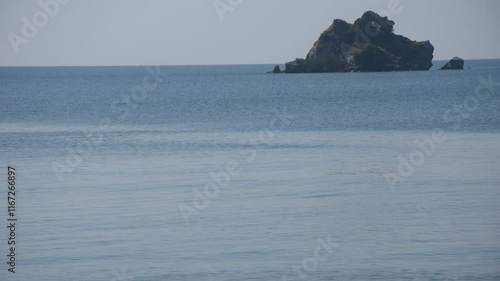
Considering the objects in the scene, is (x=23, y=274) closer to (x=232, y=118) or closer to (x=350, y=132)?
(x=350, y=132)

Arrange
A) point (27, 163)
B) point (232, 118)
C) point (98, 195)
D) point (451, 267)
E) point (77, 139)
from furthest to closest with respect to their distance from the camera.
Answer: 1. point (232, 118)
2. point (77, 139)
3. point (27, 163)
4. point (98, 195)
5. point (451, 267)

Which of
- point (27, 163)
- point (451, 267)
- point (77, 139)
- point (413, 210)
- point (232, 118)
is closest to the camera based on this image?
point (451, 267)

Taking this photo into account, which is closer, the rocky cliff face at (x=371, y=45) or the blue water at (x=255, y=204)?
the blue water at (x=255, y=204)

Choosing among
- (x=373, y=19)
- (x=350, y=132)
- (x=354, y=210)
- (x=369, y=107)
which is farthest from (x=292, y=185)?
(x=373, y=19)

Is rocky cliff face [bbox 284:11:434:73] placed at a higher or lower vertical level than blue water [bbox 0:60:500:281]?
higher


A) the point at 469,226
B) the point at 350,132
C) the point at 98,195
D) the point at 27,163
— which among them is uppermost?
the point at 350,132

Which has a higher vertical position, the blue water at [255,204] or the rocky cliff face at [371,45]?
the rocky cliff face at [371,45]

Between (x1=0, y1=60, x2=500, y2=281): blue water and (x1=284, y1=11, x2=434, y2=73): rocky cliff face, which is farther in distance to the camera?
(x1=284, y1=11, x2=434, y2=73): rocky cliff face

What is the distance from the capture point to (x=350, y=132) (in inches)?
2331

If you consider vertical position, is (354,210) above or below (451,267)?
above

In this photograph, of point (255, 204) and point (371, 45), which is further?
point (371, 45)

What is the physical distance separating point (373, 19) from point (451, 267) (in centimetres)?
17486

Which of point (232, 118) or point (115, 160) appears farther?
point (232, 118)

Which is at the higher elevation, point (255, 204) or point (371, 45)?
point (371, 45)
